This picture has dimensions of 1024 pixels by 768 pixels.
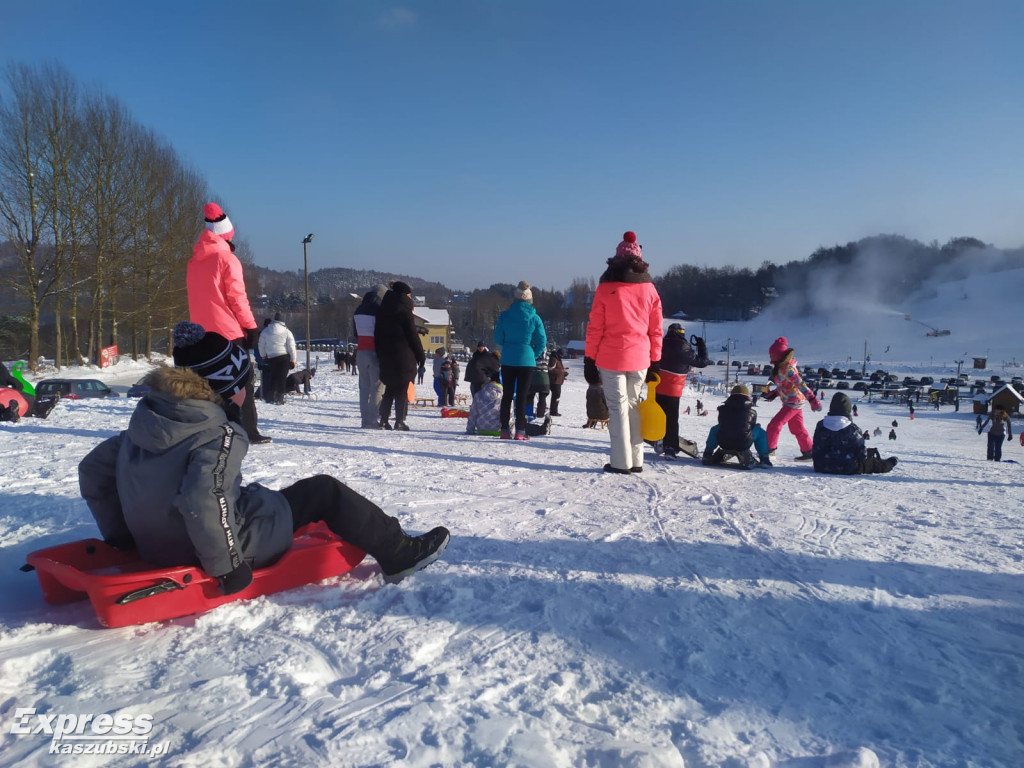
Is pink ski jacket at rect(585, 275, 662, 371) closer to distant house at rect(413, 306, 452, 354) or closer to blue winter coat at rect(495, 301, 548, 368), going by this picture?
blue winter coat at rect(495, 301, 548, 368)

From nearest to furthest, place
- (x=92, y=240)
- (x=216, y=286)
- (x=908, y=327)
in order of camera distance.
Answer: (x=216, y=286) → (x=92, y=240) → (x=908, y=327)

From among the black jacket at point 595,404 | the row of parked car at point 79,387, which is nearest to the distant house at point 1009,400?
the black jacket at point 595,404

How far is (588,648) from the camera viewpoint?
2.39 m

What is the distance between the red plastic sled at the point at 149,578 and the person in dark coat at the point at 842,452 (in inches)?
202

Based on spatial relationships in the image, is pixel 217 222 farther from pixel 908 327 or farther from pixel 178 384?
pixel 908 327

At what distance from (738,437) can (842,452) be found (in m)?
1.02

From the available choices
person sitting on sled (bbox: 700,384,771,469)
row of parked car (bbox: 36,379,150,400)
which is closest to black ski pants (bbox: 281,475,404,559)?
person sitting on sled (bbox: 700,384,771,469)

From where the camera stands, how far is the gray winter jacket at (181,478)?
233 centimetres

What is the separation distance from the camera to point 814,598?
286cm

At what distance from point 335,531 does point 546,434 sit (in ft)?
20.3

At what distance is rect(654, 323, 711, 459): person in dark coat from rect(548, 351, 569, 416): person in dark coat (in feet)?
20.8

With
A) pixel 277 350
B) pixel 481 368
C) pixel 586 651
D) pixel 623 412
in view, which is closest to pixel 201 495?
pixel 586 651

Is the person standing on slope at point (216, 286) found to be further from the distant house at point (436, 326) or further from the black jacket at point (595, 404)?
the distant house at point (436, 326)

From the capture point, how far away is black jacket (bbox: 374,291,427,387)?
306 inches
